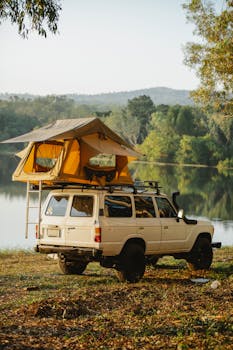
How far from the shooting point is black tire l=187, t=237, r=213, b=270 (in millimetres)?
14750

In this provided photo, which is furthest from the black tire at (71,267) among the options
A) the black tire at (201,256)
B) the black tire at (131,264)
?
the black tire at (201,256)

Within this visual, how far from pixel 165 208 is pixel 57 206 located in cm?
250

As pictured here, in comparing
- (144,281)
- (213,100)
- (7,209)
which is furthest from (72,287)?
(7,209)

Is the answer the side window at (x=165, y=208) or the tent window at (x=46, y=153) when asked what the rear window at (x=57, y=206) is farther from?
the side window at (x=165, y=208)

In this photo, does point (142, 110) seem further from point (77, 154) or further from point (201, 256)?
point (77, 154)

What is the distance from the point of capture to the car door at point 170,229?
13828mm

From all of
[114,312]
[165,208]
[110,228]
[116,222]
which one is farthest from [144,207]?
[114,312]

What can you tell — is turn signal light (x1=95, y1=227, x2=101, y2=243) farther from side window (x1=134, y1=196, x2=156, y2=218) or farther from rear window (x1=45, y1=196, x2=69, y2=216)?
side window (x1=134, y1=196, x2=156, y2=218)

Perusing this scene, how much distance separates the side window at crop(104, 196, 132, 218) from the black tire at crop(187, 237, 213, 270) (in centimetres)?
248

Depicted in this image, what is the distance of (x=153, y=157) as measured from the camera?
12925cm

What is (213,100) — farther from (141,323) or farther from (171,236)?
(141,323)

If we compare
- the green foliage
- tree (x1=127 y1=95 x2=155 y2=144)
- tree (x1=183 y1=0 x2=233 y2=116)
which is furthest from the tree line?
tree (x1=183 y1=0 x2=233 y2=116)

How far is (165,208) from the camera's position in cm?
1409

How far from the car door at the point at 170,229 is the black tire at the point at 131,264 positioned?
88cm
